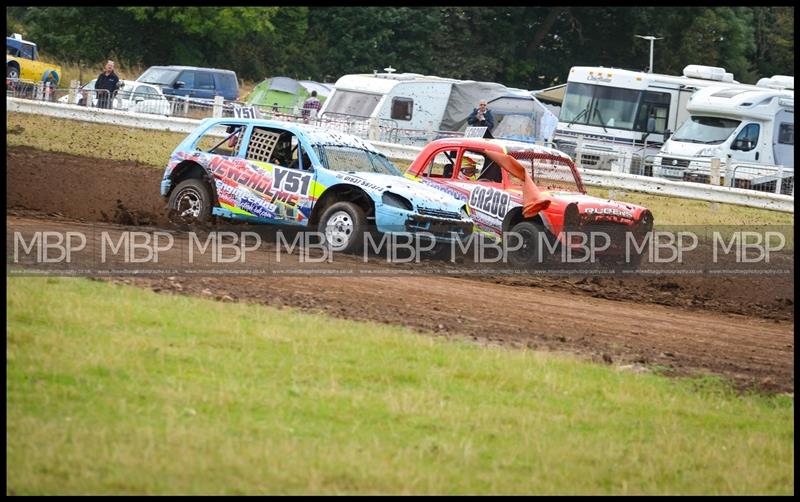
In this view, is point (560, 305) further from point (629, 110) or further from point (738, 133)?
point (629, 110)

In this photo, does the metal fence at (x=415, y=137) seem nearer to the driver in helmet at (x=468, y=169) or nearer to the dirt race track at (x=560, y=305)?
the dirt race track at (x=560, y=305)

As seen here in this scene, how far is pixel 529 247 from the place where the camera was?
1430 cm

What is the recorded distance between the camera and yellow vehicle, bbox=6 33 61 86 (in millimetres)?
38688

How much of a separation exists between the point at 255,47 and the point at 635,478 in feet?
159

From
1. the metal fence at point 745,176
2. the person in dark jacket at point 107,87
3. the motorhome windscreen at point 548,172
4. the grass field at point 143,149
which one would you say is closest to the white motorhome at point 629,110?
the metal fence at point 745,176

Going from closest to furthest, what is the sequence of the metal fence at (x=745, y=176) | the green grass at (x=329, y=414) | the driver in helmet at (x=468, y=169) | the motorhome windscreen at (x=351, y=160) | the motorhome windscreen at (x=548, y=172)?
the green grass at (x=329, y=414), the motorhome windscreen at (x=351, y=160), the motorhome windscreen at (x=548, y=172), the driver in helmet at (x=468, y=169), the metal fence at (x=745, y=176)

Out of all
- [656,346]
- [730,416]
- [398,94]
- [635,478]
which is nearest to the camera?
[635,478]

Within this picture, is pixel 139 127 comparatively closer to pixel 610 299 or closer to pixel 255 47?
pixel 610 299

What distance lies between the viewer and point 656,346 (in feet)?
33.9

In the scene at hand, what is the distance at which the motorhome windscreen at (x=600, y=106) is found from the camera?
31.1 meters

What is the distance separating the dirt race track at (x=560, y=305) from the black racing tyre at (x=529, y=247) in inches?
13.6

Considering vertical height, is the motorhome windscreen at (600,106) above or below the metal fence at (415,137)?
above

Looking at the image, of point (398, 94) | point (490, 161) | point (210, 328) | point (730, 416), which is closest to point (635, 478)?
point (730, 416)

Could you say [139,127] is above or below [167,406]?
above
